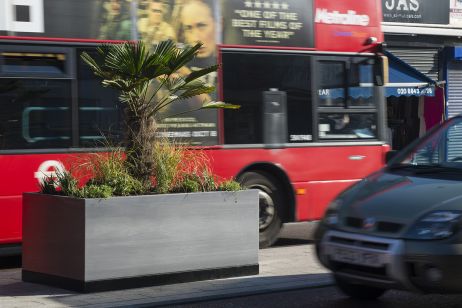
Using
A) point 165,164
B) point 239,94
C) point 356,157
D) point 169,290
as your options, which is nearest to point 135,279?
point 169,290

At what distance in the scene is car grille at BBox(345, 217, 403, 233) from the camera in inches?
236

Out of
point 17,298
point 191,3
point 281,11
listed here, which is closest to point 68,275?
point 17,298

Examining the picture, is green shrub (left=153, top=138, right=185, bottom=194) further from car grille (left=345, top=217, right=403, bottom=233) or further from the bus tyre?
car grille (left=345, top=217, right=403, bottom=233)

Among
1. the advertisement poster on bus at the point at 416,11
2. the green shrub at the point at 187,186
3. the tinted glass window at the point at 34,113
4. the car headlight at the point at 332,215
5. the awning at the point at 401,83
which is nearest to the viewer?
the car headlight at the point at 332,215

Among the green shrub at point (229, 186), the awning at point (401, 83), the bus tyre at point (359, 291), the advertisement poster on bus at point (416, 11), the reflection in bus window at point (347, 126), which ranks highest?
the advertisement poster on bus at point (416, 11)

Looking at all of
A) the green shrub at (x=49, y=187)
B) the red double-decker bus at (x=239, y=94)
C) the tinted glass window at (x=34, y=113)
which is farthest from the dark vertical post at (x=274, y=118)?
the green shrub at (x=49, y=187)

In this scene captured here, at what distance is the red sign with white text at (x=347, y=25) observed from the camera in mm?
11318

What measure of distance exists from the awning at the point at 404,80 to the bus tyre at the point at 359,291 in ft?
30.3

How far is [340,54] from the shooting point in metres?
11.5

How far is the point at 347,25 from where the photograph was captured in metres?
11.6

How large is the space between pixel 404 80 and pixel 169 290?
33.3ft

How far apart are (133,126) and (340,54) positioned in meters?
4.36

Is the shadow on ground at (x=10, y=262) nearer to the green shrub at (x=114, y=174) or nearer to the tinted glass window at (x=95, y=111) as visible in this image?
the tinted glass window at (x=95, y=111)

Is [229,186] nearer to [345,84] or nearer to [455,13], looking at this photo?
[345,84]
